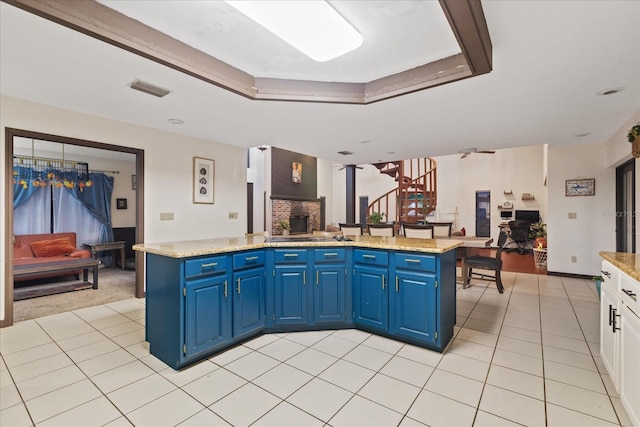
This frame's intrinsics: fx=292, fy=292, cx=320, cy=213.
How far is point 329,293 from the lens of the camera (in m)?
2.82

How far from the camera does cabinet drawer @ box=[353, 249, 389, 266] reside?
2650 mm

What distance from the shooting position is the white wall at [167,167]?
3096 mm

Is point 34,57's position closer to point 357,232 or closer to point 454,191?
point 357,232

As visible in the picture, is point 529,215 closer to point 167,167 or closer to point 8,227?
point 167,167

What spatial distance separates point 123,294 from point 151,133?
2299 millimetres

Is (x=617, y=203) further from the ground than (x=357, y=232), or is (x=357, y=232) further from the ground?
(x=617, y=203)

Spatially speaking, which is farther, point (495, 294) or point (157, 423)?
point (495, 294)

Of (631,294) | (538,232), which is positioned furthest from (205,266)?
(538,232)

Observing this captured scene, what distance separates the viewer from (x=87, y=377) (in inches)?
81.4

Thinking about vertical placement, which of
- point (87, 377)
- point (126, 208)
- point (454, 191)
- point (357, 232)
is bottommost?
point (87, 377)

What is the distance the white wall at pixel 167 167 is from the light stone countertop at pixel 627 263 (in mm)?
4594

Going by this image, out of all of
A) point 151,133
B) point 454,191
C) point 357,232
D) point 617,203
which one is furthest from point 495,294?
point 454,191

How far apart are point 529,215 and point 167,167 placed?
9.76m

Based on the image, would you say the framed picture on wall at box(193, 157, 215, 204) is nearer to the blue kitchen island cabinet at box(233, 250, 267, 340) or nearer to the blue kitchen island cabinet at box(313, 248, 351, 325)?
the blue kitchen island cabinet at box(233, 250, 267, 340)
